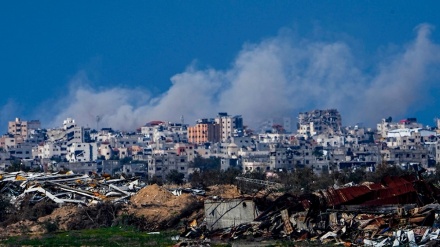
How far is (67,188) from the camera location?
37.0 m

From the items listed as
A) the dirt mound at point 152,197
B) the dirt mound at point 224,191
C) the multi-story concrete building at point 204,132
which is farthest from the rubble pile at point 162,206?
the multi-story concrete building at point 204,132

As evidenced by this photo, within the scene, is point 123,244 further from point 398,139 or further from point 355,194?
point 398,139

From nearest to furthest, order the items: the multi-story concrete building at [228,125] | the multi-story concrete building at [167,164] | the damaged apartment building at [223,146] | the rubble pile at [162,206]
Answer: the rubble pile at [162,206], the multi-story concrete building at [167,164], the damaged apartment building at [223,146], the multi-story concrete building at [228,125]

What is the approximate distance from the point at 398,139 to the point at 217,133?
31.0 metres

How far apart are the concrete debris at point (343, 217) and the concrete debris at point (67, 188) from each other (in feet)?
22.7

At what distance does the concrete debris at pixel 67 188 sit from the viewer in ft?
117

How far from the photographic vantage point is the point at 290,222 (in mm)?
26016

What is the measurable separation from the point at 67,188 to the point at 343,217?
497 inches

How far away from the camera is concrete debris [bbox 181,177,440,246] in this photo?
79.6 ft

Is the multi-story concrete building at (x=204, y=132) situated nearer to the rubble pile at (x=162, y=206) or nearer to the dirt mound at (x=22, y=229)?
the rubble pile at (x=162, y=206)

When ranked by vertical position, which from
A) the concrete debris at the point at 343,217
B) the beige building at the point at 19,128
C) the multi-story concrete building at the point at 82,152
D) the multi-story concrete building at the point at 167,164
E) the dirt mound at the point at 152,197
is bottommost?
the concrete debris at the point at 343,217

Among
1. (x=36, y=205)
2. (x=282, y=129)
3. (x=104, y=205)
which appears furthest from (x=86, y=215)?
(x=282, y=129)

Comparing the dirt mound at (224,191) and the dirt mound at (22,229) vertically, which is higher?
the dirt mound at (224,191)

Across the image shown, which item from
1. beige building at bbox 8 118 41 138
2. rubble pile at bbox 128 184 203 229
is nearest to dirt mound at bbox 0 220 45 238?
rubble pile at bbox 128 184 203 229
